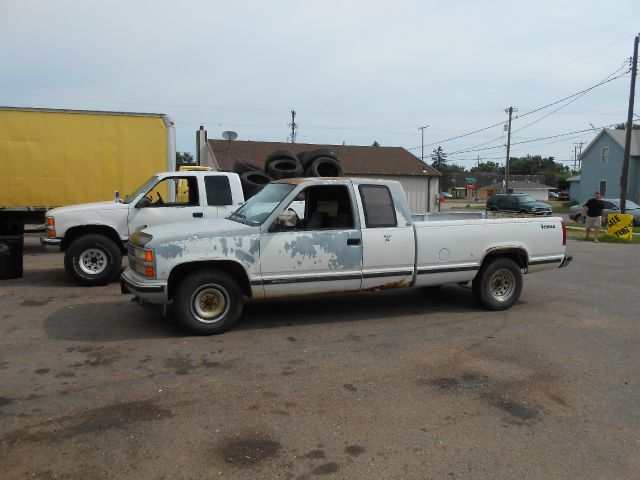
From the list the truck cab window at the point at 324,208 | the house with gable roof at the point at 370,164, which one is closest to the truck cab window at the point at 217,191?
the truck cab window at the point at 324,208

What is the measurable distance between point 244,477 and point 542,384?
113 inches

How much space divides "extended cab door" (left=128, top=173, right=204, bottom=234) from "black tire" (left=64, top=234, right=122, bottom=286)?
49 cm

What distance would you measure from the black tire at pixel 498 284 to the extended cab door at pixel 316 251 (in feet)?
6.23

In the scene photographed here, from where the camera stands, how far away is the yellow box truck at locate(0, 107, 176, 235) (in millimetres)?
10898

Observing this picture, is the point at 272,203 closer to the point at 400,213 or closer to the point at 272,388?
the point at 400,213

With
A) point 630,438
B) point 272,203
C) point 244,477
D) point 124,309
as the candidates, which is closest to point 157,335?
point 124,309

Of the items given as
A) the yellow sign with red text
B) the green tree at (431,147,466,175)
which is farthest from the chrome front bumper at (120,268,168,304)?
the green tree at (431,147,466,175)

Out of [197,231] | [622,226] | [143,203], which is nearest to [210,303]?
[197,231]

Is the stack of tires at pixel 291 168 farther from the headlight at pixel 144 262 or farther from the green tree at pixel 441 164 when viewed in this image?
the green tree at pixel 441 164

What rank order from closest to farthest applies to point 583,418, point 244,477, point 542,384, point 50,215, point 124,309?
point 244,477 → point 583,418 → point 542,384 → point 124,309 → point 50,215

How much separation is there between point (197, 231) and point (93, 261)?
3845mm

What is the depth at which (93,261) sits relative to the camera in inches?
345

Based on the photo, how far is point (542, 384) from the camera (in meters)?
4.66

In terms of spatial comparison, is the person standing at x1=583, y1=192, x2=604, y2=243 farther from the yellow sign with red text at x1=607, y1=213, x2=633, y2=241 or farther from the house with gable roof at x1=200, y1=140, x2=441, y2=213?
the house with gable roof at x1=200, y1=140, x2=441, y2=213
